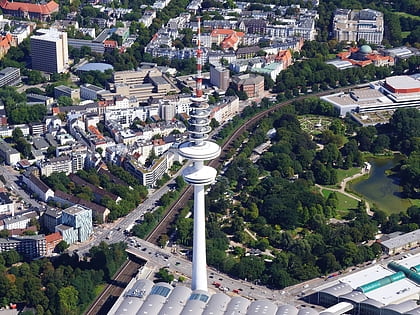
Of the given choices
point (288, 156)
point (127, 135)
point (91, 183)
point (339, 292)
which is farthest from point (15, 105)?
point (339, 292)

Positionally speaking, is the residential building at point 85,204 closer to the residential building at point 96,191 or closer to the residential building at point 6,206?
the residential building at point 96,191

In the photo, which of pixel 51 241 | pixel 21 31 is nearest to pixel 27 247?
pixel 51 241

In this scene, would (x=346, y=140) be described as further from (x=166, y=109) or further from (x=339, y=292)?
(x=339, y=292)

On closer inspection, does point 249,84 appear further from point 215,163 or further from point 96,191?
point 96,191

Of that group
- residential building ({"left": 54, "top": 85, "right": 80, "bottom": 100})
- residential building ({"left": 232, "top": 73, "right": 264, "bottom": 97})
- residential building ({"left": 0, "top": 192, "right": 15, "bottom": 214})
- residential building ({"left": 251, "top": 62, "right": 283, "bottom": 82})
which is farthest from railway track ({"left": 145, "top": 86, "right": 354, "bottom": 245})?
residential building ({"left": 54, "top": 85, "right": 80, "bottom": 100})

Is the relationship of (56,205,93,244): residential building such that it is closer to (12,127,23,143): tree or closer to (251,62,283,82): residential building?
(12,127,23,143): tree
